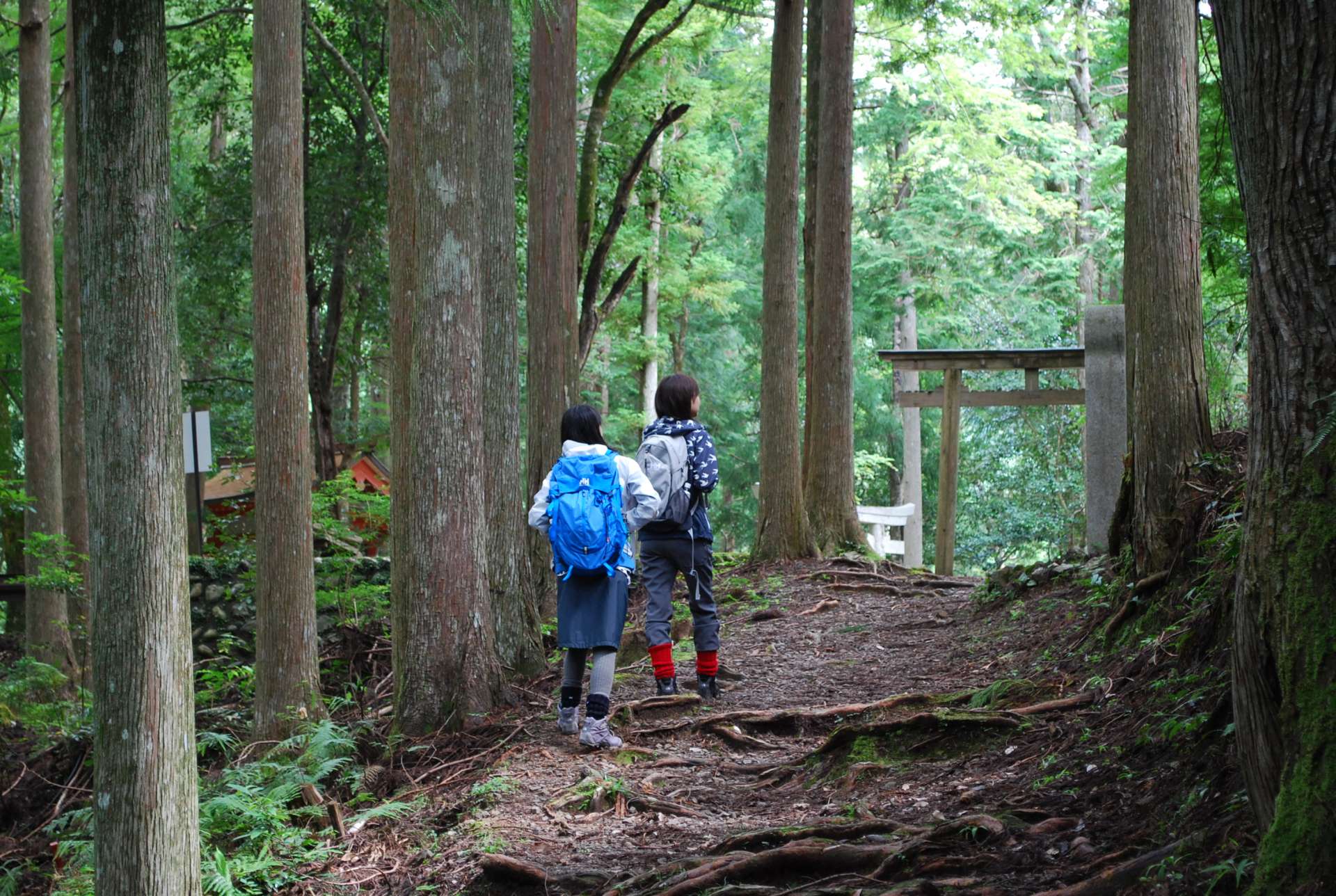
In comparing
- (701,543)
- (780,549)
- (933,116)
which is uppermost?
(933,116)

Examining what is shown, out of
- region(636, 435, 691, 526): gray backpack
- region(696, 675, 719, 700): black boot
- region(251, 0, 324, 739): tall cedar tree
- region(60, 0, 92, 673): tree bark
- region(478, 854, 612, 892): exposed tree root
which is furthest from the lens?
region(60, 0, 92, 673): tree bark

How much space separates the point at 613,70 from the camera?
1617 centimetres

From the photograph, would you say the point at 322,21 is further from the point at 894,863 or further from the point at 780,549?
the point at 894,863

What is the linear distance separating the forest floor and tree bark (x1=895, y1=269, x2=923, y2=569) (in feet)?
36.9

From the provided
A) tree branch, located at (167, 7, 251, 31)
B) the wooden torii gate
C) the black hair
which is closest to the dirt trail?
the black hair

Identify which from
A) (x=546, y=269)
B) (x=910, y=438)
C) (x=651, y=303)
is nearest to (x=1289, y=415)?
(x=546, y=269)

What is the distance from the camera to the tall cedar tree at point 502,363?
8266 mm

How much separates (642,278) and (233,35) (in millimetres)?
10806

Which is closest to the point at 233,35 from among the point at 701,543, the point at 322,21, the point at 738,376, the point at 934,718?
the point at 322,21

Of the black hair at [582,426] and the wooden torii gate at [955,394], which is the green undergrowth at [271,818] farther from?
the wooden torii gate at [955,394]

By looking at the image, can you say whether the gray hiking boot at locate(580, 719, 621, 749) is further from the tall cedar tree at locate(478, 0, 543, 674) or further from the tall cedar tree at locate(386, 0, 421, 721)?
the tall cedar tree at locate(386, 0, 421, 721)

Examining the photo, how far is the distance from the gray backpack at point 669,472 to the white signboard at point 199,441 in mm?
7079

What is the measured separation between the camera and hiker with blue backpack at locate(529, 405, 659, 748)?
624 cm

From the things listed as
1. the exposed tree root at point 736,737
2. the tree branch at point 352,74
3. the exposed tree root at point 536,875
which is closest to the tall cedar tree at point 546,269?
the tree branch at point 352,74
